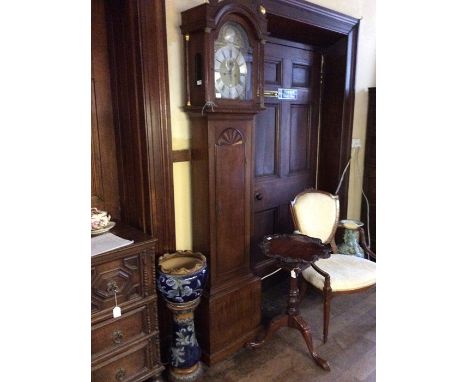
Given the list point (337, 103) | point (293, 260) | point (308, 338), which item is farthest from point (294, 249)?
point (337, 103)

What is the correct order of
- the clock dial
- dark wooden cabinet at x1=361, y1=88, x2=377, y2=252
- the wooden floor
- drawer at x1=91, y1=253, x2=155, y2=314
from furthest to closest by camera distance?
dark wooden cabinet at x1=361, y1=88, x2=377, y2=252, the wooden floor, the clock dial, drawer at x1=91, y1=253, x2=155, y2=314

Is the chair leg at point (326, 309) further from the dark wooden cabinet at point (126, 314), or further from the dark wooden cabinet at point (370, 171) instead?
the dark wooden cabinet at point (370, 171)

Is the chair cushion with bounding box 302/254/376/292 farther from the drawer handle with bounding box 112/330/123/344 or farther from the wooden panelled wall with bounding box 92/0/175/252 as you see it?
the drawer handle with bounding box 112/330/123/344

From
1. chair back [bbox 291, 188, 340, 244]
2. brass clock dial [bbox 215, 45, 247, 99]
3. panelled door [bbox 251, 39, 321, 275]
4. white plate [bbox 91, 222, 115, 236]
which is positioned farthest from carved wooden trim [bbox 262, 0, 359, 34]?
white plate [bbox 91, 222, 115, 236]

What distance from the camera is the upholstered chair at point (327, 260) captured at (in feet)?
6.51

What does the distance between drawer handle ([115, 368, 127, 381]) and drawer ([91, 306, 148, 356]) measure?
124 millimetres

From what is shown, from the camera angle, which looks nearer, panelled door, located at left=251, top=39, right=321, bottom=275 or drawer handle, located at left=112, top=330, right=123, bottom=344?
drawer handle, located at left=112, top=330, right=123, bottom=344

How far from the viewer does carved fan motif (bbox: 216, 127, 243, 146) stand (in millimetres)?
1712

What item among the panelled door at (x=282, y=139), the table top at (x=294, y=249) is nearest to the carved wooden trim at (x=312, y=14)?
the panelled door at (x=282, y=139)

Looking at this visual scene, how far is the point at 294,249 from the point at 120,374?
104 centimetres
